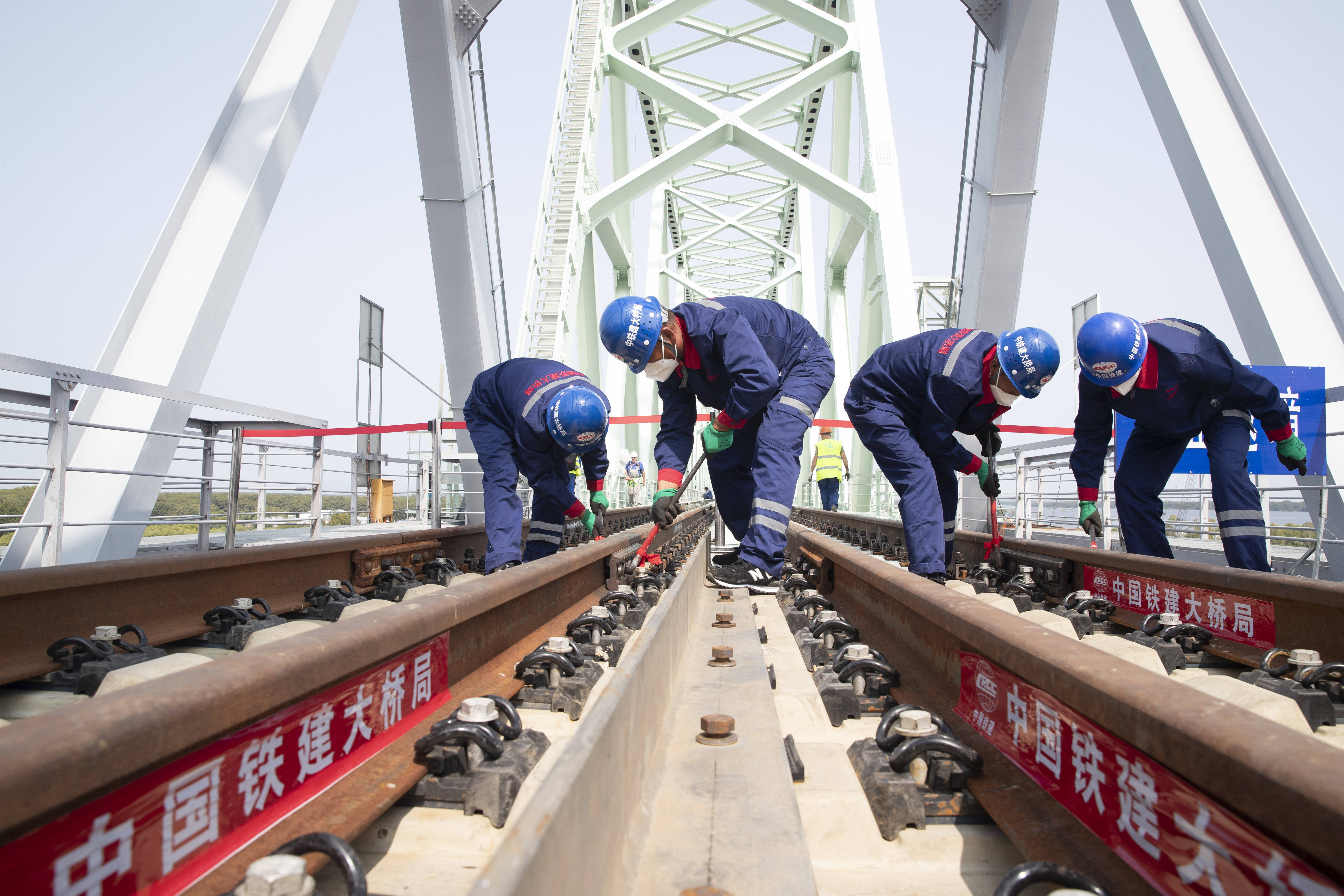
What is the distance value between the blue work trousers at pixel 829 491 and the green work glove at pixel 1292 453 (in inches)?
429

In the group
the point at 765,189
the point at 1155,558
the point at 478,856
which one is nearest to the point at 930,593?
the point at 478,856

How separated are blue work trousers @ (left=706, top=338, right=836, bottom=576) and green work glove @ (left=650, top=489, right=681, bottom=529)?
16.8 inches

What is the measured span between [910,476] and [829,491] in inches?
450

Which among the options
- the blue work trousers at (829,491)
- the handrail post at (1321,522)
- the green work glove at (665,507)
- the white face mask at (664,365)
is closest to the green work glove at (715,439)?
the green work glove at (665,507)

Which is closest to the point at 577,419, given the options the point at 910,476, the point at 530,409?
the point at 530,409

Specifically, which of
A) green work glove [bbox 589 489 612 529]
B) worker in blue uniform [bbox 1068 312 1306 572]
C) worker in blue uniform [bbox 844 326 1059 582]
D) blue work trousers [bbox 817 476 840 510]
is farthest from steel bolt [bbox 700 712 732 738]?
blue work trousers [bbox 817 476 840 510]

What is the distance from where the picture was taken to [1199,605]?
301 centimetres

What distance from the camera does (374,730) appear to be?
1672 mm

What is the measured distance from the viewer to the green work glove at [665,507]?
443 cm

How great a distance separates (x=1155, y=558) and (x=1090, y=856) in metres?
2.61

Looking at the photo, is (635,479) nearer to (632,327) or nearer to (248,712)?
(632,327)

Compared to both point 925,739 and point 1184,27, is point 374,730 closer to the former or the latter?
point 925,739

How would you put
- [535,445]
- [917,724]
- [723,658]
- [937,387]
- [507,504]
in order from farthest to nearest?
[535,445] → [507,504] → [937,387] → [723,658] → [917,724]

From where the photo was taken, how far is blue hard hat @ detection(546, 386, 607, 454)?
4.57 metres
